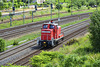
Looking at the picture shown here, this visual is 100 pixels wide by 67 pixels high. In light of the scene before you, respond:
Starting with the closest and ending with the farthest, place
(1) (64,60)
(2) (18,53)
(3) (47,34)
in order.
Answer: (1) (64,60), (2) (18,53), (3) (47,34)

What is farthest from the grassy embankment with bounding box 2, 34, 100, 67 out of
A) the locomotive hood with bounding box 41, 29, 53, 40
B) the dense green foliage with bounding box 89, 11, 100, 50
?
the locomotive hood with bounding box 41, 29, 53, 40

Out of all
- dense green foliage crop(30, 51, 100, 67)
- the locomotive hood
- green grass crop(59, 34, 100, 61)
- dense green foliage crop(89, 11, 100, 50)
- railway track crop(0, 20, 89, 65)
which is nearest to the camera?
dense green foliage crop(30, 51, 100, 67)

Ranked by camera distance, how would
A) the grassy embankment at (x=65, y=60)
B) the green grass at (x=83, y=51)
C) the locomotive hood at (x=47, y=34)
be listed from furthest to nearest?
the locomotive hood at (x=47, y=34) → the green grass at (x=83, y=51) → the grassy embankment at (x=65, y=60)

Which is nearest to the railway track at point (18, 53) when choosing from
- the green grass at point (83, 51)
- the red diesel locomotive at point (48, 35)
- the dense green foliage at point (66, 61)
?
the red diesel locomotive at point (48, 35)

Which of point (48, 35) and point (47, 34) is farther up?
point (47, 34)

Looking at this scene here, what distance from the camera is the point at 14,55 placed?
20062 millimetres

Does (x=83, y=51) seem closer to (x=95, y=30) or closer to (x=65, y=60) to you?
(x=95, y=30)

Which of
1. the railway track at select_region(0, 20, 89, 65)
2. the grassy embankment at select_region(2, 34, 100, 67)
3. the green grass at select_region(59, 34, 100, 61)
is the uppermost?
the grassy embankment at select_region(2, 34, 100, 67)

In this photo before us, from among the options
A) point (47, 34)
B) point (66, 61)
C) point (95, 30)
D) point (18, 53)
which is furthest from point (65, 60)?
point (47, 34)

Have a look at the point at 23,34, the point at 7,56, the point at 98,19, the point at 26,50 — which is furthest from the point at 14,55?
the point at 23,34

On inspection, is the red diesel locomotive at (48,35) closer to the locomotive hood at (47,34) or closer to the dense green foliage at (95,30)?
the locomotive hood at (47,34)

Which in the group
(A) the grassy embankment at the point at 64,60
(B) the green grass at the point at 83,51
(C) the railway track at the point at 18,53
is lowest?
(C) the railway track at the point at 18,53

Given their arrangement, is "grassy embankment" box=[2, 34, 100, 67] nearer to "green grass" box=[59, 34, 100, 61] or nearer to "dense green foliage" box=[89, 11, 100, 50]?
"green grass" box=[59, 34, 100, 61]

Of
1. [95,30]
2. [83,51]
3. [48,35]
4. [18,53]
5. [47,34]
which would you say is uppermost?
[95,30]
